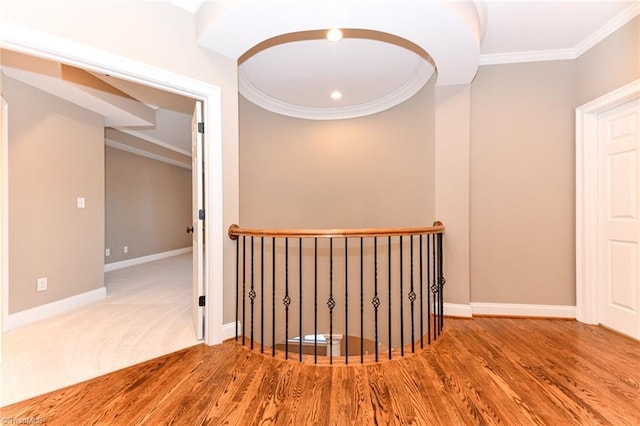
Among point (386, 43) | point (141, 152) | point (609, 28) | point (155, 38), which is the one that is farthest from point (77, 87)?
point (609, 28)

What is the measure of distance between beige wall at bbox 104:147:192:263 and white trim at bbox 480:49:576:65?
6118 mm

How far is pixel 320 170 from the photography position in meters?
4.23

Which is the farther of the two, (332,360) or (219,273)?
(219,273)

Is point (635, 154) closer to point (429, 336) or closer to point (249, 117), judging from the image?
point (429, 336)

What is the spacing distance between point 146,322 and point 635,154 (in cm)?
440

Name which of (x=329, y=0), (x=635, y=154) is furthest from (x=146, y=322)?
(x=635, y=154)

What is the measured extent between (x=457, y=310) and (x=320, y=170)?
96.1 inches

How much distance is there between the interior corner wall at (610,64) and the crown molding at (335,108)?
1344mm

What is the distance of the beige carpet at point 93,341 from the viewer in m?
1.85

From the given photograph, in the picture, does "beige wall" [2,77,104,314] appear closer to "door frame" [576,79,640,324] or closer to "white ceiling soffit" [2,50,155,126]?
"white ceiling soffit" [2,50,155,126]

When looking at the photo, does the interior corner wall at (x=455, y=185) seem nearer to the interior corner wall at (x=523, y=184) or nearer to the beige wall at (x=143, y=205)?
the interior corner wall at (x=523, y=184)

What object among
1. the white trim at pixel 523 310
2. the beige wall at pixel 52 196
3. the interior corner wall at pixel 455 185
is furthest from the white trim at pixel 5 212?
the white trim at pixel 523 310

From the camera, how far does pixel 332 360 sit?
2.04 meters

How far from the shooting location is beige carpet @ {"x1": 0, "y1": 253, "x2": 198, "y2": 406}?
1.85 meters
